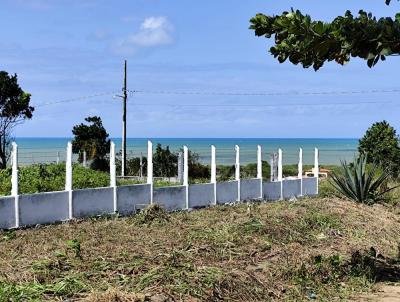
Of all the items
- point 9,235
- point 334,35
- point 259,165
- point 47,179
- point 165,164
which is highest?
point 334,35

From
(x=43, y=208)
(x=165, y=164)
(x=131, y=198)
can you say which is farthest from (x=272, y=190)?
(x=43, y=208)

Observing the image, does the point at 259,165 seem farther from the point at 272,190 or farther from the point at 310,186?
the point at 310,186

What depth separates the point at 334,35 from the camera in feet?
22.9

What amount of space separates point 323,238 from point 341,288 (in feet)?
9.66

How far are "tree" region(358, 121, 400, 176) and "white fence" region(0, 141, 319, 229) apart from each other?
11538 millimetres

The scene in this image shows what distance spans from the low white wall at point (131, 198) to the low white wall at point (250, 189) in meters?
3.91

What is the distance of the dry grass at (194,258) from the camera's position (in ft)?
23.1

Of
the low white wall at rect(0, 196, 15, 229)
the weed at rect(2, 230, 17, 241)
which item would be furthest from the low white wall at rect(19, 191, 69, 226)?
the weed at rect(2, 230, 17, 241)

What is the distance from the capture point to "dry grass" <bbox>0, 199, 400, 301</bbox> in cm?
705

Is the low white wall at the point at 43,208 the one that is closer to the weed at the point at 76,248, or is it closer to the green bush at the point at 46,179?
the green bush at the point at 46,179

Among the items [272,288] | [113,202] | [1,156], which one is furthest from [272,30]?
[1,156]

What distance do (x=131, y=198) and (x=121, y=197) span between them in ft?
1.11

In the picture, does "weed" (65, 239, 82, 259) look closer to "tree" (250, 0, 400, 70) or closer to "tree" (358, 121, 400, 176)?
"tree" (250, 0, 400, 70)

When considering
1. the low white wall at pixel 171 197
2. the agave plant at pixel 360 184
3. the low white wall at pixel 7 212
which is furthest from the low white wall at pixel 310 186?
the low white wall at pixel 7 212
